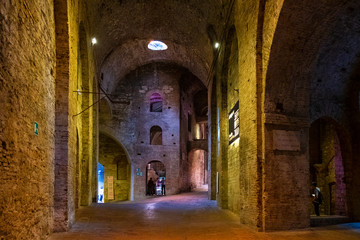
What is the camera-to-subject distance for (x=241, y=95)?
1015 centimetres

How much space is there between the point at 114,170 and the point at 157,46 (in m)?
9.34

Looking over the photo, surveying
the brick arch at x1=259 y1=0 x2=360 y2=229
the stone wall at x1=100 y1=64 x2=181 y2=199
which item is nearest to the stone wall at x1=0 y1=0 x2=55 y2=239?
the brick arch at x1=259 y1=0 x2=360 y2=229

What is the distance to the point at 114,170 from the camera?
79.7 feet

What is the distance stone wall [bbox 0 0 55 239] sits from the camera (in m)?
4.64

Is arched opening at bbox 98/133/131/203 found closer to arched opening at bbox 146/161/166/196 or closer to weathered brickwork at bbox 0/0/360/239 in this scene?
arched opening at bbox 146/161/166/196

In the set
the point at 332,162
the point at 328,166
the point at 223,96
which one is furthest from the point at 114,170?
the point at 332,162

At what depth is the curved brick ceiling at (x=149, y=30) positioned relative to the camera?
568 inches

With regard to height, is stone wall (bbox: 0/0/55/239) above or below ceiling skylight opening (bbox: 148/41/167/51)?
below

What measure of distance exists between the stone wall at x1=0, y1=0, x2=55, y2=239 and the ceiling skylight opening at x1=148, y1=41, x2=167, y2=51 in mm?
12578

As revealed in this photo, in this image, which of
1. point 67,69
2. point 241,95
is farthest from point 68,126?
point 241,95

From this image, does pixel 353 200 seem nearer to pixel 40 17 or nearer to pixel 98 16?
pixel 40 17

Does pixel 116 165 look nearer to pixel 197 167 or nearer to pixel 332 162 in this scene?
pixel 197 167

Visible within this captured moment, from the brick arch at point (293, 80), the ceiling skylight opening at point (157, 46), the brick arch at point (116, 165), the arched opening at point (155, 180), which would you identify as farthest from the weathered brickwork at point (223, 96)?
the arched opening at point (155, 180)

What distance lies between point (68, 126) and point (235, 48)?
702 cm
